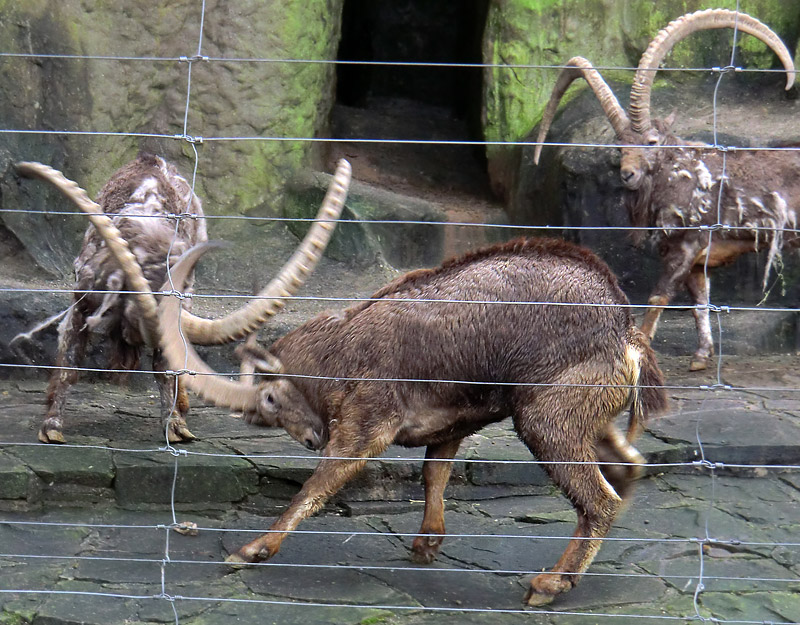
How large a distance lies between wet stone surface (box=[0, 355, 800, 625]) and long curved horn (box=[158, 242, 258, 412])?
0.28 metres

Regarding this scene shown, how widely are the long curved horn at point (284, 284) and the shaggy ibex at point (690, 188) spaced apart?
11.4ft

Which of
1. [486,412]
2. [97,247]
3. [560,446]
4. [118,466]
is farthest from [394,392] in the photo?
[97,247]

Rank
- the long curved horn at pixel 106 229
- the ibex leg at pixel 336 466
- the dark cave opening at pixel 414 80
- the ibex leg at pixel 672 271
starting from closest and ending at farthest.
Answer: the long curved horn at pixel 106 229
the ibex leg at pixel 336 466
the ibex leg at pixel 672 271
the dark cave opening at pixel 414 80

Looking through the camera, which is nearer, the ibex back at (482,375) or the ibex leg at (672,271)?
the ibex back at (482,375)

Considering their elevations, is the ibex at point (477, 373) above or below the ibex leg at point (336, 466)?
above

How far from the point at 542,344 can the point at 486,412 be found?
44 centimetres

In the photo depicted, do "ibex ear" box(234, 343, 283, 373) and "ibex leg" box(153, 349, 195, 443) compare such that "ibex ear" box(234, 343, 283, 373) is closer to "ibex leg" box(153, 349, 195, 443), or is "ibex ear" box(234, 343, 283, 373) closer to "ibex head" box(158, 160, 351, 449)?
"ibex head" box(158, 160, 351, 449)

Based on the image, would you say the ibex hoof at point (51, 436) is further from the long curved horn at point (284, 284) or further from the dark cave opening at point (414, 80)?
the dark cave opening at point (414, 80)

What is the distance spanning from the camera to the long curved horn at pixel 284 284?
13.9 ft

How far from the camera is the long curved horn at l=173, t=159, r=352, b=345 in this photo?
4238 millimetres

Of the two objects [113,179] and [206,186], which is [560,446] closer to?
[113,179]

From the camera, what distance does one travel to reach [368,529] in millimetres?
5539

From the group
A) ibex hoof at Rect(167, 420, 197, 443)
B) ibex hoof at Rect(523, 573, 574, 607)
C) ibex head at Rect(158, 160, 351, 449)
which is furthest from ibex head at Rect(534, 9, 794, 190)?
ibex hoof at Rect(523, 573, 574, 607)

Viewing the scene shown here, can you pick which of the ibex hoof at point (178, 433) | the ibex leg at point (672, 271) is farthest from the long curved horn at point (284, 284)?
the ibex leg at point (672, 271)
